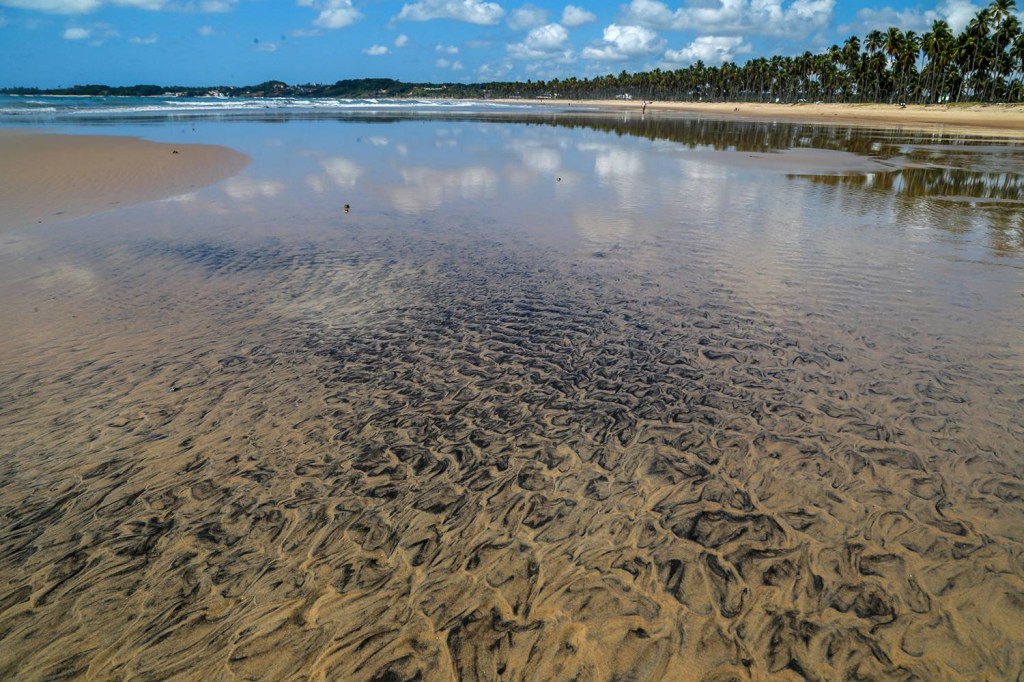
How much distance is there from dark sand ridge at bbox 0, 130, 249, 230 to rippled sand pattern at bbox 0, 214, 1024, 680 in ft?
42.6

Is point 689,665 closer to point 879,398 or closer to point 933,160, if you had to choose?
point 879,398

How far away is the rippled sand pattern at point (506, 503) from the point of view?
13.2 feet

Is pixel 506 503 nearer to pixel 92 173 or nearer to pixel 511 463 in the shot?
pixel 511 463

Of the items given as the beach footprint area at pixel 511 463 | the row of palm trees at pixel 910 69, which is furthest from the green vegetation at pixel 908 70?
the beach footprint area at pixel 511 463

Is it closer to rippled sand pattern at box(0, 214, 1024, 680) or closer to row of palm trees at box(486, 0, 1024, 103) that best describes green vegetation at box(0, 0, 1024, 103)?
row of palm trees at box(486, 0, 1024, 103)

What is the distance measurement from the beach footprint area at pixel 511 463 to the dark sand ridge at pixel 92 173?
21.8ft

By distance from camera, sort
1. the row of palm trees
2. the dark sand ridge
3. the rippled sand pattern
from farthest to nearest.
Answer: the row of palm trees, the dark sand ridge, the rippled sand pattern

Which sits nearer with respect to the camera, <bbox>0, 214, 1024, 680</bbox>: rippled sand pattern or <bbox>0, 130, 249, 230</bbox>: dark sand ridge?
<bbox>0, 214, 1024, 680</bbox>: rippled sand pattern

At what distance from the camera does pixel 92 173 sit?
79.6 feet

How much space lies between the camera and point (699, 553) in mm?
4816

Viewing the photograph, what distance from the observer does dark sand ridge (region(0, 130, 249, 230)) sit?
18375 millimetres

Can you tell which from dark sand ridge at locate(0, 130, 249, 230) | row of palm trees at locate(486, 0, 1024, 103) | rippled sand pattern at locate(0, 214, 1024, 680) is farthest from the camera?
row of palm trees at locate(486, 0, 1024, 103)

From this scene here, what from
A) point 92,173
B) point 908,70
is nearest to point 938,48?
point 908,70

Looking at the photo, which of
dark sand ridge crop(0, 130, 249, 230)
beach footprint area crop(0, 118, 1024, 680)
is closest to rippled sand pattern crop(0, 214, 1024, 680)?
beach footprint area crop(0, 118, 1024, 680)
